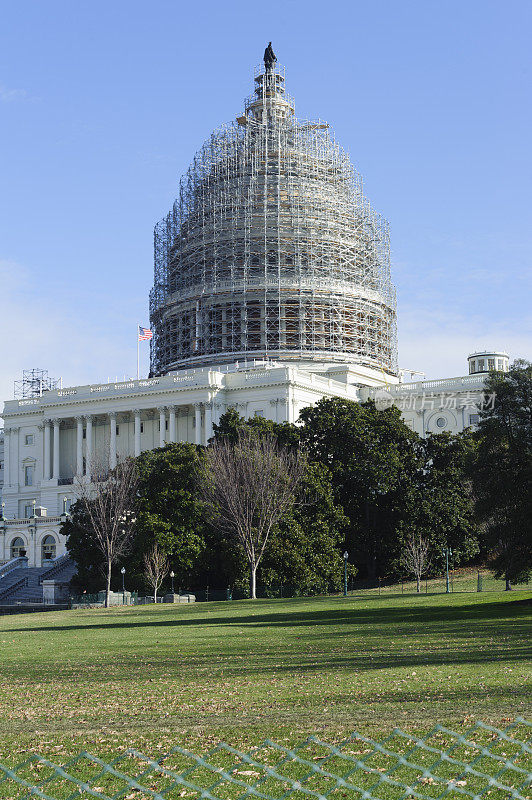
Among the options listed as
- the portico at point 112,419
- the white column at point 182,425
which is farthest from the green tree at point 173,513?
the white column at point 182,425

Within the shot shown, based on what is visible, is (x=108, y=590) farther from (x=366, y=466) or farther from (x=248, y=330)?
(x=248, y=330)

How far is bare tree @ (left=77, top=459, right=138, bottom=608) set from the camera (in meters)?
71.8

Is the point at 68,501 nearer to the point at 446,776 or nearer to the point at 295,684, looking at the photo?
the point at 295,684

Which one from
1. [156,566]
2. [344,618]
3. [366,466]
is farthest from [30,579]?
[344,618]

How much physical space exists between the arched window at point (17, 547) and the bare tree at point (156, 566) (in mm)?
30488

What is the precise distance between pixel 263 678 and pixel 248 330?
94552 millimetres

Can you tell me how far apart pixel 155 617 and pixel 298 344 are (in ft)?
215

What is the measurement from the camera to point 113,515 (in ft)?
240

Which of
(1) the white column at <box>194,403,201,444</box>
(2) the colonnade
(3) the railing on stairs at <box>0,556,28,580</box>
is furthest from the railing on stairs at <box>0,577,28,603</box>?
(1) the white column at <box>194,403,201,444</box>

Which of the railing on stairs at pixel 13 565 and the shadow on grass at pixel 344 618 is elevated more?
the railing on stairs at pixel 13 565

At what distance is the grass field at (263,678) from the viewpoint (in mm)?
17297

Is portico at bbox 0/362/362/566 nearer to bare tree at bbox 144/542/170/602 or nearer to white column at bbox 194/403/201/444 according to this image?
white column at bbox 194/403/201/444

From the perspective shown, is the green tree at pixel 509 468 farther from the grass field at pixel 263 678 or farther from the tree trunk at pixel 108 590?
the tree trunk at pixel 108 590

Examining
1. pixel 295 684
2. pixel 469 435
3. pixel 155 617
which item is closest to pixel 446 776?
pixel 295 684
